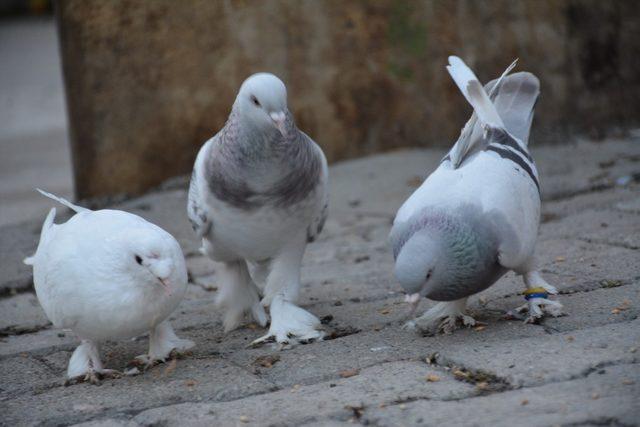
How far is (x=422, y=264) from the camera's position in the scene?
305 cm

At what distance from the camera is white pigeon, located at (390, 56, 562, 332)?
309cm

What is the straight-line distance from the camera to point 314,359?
3.31 m

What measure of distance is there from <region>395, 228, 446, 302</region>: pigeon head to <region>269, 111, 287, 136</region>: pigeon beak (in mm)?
606

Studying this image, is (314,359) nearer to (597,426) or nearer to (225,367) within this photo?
(225,367)

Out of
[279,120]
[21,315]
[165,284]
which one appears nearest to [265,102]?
[279,120]

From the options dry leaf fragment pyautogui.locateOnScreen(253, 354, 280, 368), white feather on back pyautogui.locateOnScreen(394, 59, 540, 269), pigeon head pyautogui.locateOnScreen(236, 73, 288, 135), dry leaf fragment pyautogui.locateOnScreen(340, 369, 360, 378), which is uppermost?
pigeon head pyautogui.locateOnScreen(236, 73, 288, 135)

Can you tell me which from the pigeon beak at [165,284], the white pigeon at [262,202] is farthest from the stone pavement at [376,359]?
the pigeon beak at [165,284]

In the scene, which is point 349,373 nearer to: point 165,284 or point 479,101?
point 165,284

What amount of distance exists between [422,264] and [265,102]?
0.81 metres

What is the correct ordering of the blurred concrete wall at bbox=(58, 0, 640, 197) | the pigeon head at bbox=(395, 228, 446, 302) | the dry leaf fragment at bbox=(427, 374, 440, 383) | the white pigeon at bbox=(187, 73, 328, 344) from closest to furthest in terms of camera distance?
1. the dry leaf fragment at bbox=(427, 374, 440, 383)
2. the pigeon head at bbox=(395, 228, 446, 302)
3. the white pigeon at bbox=(187, 73, 328, 344)
4. the blurred concrete wall at bbox=(58, 0, 640, 197)

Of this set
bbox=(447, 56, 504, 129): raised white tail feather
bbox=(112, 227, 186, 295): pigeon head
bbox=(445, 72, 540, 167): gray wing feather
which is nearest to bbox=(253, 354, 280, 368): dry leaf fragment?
bbox=(112, 227, 186, 295): pigeon head

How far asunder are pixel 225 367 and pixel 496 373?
0.98 metres

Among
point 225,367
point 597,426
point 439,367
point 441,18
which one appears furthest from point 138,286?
point 441,18

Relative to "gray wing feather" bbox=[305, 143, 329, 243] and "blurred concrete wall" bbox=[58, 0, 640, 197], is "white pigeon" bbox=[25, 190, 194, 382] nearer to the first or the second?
"gray wing feather" bbox=[305, 143, 329, 243]
